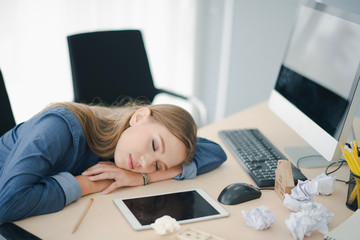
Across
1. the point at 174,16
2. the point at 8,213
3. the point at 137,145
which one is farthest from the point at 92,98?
the point at 174,16

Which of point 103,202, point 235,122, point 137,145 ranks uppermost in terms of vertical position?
point 137,145

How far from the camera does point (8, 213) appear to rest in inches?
39.0

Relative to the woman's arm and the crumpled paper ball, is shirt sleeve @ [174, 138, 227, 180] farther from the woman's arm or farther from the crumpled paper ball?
the crumpled paper ball

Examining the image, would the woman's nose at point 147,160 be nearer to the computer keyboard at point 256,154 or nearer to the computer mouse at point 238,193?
the computer mouse at point 238,193

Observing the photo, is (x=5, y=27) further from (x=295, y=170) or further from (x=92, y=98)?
(x=295, y=170)

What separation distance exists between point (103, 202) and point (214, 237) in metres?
0.33

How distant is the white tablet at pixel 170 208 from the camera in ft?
3.41

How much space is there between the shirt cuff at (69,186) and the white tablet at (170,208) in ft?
0.34

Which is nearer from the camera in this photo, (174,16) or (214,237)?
(214,237)

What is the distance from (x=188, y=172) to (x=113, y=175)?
9.2 inches

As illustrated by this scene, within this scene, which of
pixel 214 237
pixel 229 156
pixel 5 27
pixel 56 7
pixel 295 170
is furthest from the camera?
pixel 56 7

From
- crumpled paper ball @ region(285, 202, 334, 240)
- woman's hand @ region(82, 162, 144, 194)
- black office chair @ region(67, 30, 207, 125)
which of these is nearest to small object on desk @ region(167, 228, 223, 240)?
crumpled paper ball @ region(285, 202, 334, 240)

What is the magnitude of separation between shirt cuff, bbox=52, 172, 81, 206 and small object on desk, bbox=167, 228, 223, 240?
0.31 m

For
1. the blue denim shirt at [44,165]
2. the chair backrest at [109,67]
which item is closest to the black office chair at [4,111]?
the blue denim shirt at [44,165]
